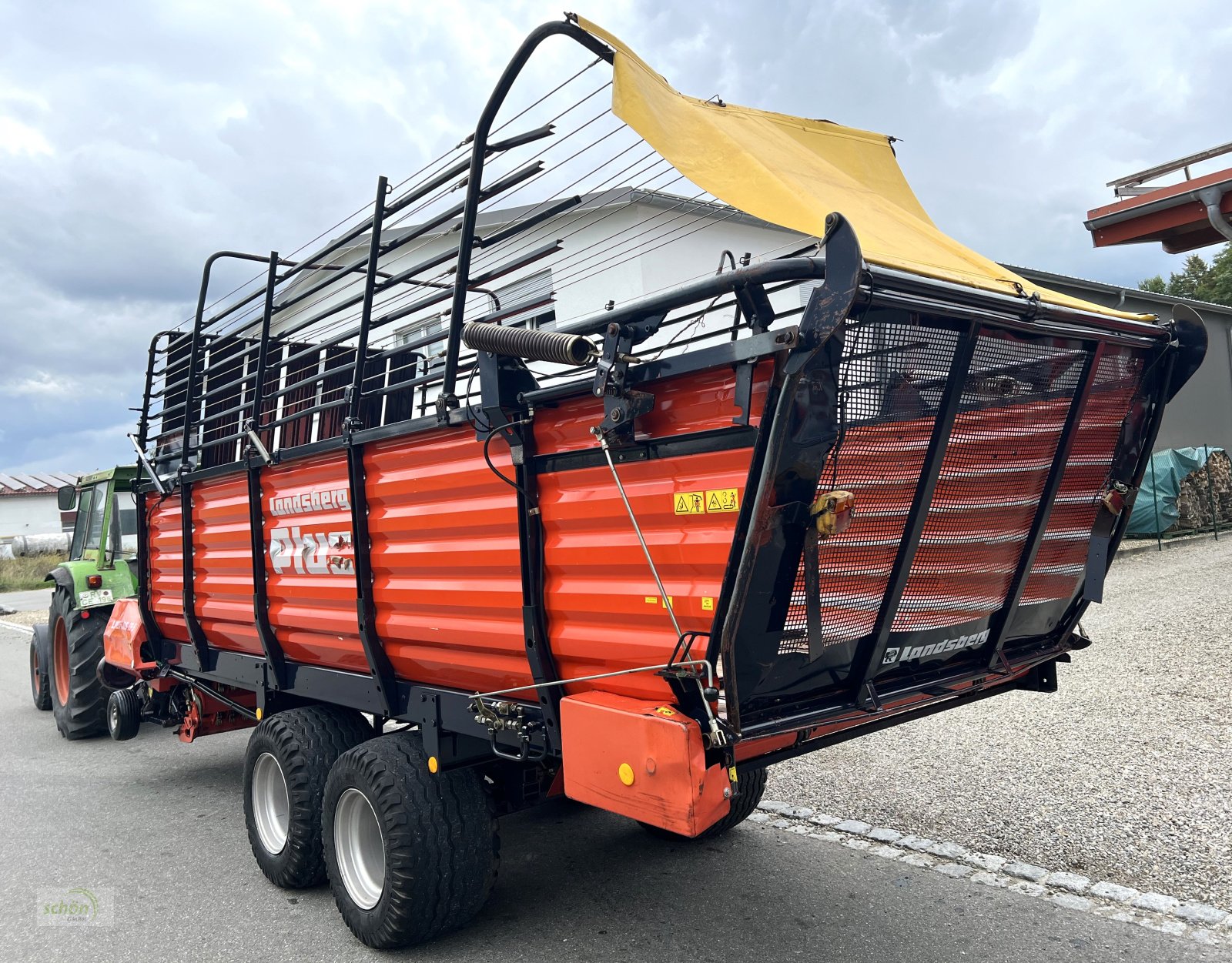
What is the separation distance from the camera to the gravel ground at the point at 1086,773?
171 inches

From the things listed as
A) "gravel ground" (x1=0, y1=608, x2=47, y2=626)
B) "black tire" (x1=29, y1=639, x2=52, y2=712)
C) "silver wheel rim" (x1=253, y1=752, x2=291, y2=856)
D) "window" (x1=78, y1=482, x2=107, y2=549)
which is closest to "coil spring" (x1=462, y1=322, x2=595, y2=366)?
"silver wheel rim" (x1=253, y1=752, x2=291, y2=856)

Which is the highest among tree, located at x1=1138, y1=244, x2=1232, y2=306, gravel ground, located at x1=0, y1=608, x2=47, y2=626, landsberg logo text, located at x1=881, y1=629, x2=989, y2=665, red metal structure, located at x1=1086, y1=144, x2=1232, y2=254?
tree, located at x1=1138, y1=244, x2=1232, y2=306

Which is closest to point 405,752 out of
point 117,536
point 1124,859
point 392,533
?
point 392,533

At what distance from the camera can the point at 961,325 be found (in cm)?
277

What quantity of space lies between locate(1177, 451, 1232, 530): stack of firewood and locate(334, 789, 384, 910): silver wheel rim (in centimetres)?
1574

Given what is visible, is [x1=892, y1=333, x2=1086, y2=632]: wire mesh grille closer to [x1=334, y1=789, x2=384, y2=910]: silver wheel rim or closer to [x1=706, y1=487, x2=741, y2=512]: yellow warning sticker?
[x1=706, y1=487, x2=741, y2=512]: yellow warning sticker

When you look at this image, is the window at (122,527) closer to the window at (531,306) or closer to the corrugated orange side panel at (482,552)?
the corrugated orange side panel at (482,552)

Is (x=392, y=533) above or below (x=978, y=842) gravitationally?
above

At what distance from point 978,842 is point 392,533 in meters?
3.19

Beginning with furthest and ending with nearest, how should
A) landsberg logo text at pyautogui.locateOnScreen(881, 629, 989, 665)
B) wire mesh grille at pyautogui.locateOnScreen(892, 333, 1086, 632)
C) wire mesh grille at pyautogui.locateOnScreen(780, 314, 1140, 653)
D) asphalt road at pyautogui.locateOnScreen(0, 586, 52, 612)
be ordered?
asphalt road at pyautogui.locateOnScreen(0, 586, 52, 612) < landsberg logo text at pyautogui.locateOnScreen(881, 629, 989, 665) < wire mesh grille at pyautogui.locateOnScreen(892, 333, 1086, 632) < wire mesh grille at pyautogui.locateOnScreen(780, 314, 1140, 653)

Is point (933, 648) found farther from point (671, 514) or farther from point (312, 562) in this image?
point (312, 562)

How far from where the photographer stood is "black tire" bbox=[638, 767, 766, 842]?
4488 mm

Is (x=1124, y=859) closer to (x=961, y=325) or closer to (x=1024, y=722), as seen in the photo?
(x=1024, y=722)

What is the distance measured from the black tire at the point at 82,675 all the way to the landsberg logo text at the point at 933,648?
711 centimetres
